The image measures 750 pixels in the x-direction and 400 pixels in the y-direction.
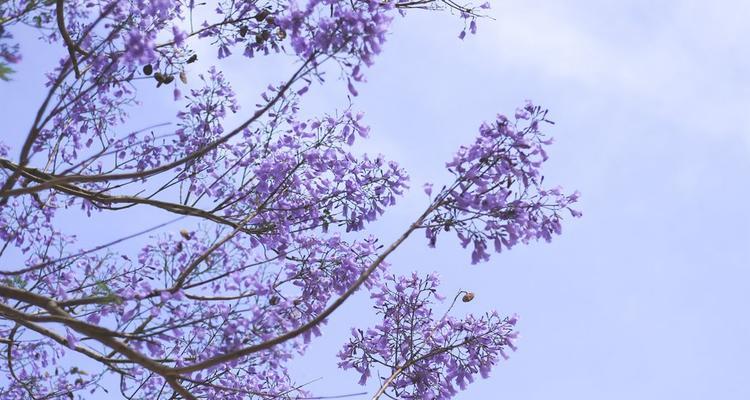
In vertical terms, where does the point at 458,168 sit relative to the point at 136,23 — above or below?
below

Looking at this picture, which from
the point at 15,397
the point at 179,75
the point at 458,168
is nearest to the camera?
the point at 458,168

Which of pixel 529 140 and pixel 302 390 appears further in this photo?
pixel 302 390

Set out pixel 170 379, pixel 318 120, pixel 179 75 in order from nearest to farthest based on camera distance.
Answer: pixel 170 379, pixel 179 75, pixel 318 120

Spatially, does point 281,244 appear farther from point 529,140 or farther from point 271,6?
point 529,140

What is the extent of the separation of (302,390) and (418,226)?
113 inches

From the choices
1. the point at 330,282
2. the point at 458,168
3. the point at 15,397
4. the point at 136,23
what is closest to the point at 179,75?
the point at 136,23

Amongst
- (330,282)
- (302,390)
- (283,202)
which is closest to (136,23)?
(283,202)

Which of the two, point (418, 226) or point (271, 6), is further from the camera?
point (271, 6)

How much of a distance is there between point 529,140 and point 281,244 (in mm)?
2476

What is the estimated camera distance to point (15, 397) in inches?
320

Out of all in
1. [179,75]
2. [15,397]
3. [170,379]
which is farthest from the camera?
[15,397]

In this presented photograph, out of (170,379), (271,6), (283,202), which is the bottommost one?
(170,379)

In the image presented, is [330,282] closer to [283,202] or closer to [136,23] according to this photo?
[283,202]

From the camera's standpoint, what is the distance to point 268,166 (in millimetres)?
7141
